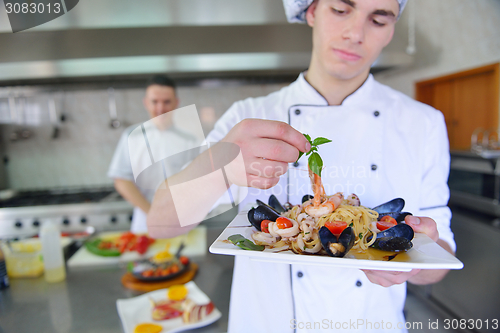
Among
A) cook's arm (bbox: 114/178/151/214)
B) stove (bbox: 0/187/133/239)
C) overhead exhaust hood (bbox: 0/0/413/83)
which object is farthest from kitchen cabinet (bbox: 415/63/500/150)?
stove (bbox: 0/187/133/239)

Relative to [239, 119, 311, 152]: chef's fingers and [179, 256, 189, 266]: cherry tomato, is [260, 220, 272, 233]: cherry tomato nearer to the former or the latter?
[239, 119, 311, 152]: chef's fingers

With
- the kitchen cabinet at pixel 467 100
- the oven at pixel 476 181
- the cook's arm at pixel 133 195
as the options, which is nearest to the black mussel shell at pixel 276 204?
the oven at pixel 476 181

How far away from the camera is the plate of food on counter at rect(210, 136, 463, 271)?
411 mm

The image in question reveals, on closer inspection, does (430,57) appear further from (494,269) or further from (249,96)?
(249,96)

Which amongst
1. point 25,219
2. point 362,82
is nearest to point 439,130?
point 362,82

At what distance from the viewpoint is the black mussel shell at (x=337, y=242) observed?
1.48 ft

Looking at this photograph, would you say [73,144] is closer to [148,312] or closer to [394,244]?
[148,312]

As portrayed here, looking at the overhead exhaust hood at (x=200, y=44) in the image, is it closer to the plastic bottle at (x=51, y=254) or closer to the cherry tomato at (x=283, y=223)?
the plastic bottle at (x=51, y=254)

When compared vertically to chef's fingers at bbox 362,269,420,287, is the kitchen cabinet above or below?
above

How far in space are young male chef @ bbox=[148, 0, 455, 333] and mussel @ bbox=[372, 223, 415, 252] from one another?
0.06 m

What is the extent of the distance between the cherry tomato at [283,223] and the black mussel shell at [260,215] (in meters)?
0.02

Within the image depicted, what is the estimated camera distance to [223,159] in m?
0.56

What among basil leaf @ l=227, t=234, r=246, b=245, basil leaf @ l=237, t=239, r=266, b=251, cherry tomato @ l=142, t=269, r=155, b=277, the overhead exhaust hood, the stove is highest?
the overhead exhaust hood

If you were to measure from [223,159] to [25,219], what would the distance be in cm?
276
